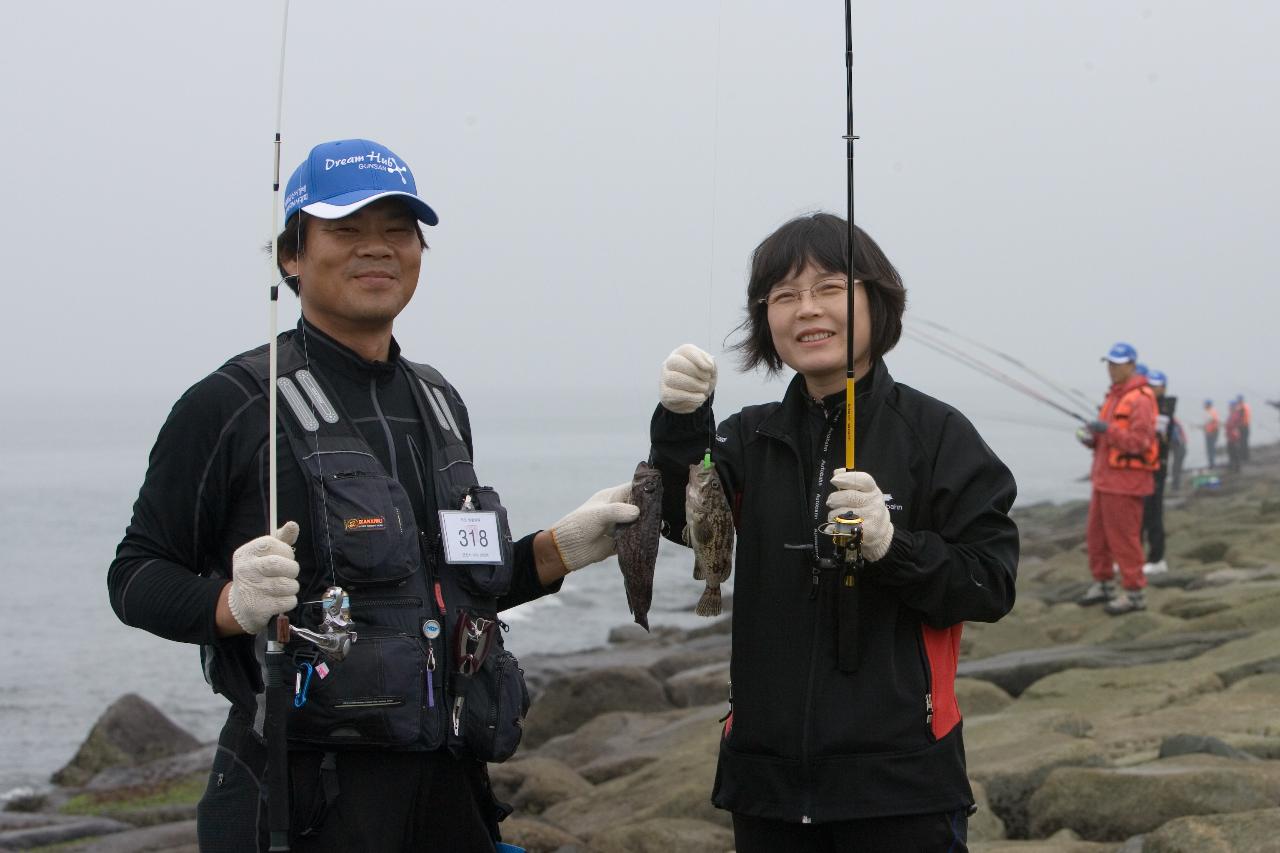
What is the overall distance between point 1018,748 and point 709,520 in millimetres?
4670

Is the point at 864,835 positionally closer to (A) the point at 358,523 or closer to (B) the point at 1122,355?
(A) the point at 358,523

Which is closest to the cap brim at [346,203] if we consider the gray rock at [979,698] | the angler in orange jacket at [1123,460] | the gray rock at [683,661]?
the gray rock at [979,698]

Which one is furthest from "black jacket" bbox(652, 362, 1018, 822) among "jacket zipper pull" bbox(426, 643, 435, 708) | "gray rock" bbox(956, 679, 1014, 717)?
"gray rock" bbox(956, 679, 1014, 717)

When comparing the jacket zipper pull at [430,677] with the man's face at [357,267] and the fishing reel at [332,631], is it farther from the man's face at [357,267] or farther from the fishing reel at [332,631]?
the man's face at [357,267]

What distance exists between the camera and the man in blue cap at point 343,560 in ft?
11.0

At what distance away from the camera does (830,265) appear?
3.77m

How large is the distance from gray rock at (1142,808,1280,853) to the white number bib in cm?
320

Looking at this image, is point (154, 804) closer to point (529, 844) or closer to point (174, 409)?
point (529, 844)

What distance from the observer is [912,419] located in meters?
3.72

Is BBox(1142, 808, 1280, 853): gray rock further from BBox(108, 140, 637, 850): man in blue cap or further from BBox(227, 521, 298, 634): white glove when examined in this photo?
BBox(227, 521, 298, 634): white glove

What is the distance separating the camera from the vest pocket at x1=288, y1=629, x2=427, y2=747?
10.9 ft

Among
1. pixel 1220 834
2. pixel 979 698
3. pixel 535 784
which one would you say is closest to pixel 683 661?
pixel 979 698

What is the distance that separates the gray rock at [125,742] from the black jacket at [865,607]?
10.9 m

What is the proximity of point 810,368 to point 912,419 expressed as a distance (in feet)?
1.00
